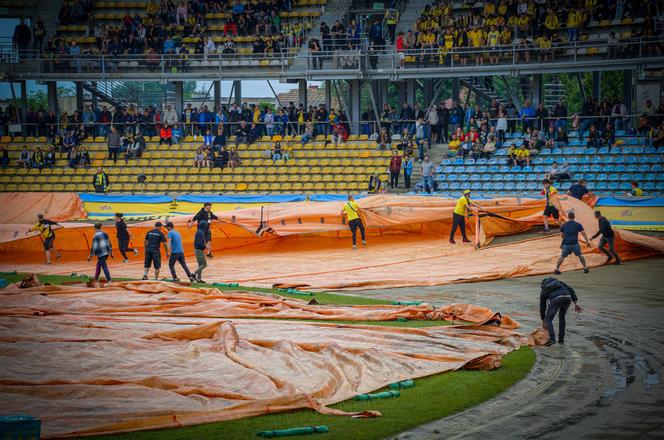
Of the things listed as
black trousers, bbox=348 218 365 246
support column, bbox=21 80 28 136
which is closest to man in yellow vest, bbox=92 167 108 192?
support column, bbox=21 80 28 136

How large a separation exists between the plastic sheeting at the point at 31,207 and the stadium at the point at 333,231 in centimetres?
11

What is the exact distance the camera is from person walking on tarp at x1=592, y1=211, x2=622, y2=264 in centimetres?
2362

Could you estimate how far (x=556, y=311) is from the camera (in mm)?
14727

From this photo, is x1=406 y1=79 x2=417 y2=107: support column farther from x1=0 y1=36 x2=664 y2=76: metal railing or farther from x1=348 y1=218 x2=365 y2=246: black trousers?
x1=348 y1=218 x2=365 y2=246: black trousers

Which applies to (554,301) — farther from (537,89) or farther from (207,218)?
(537,89)

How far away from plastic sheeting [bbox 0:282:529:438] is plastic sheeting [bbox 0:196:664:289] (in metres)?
6.07

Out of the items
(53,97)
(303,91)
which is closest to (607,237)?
(303,91)

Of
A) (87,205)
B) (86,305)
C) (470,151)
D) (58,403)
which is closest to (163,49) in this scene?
(87,205)

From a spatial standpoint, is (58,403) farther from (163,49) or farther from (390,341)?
(163,49)

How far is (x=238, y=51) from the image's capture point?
143ft

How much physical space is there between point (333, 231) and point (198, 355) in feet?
52.7

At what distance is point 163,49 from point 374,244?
2038 cm

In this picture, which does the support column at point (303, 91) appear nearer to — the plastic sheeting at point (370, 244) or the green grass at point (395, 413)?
the plastic sheeting at point (370, 244)

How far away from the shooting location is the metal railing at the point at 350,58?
3697cm
